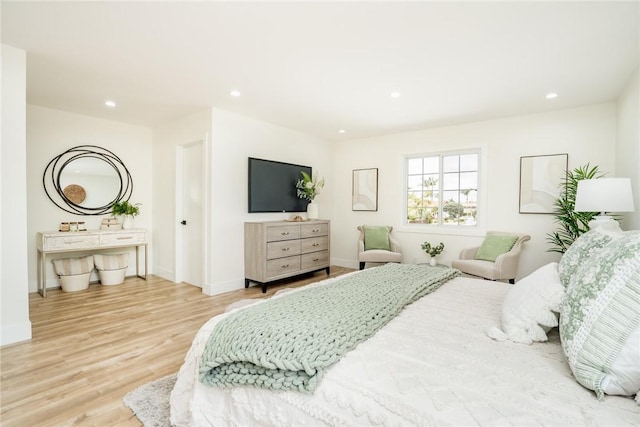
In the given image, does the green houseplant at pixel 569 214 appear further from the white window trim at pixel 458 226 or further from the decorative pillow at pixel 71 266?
the decorative pillow at pixel 71 266

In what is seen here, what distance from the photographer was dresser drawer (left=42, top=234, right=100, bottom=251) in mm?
3699

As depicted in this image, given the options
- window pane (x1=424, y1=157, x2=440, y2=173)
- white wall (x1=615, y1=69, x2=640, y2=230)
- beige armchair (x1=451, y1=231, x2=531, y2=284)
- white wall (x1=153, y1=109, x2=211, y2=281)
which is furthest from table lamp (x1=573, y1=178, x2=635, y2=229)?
white wall (x1=153, y1=109, x2=211, y2=281)

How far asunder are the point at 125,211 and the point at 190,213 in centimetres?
99

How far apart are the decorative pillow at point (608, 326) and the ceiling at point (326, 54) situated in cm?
172

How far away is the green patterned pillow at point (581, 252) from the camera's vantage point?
1354mm

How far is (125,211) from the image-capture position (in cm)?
450

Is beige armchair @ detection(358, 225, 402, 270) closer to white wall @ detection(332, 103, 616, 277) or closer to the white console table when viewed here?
white wall @ detection(332, 103, 616, 277)

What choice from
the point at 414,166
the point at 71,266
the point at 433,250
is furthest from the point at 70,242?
the point at 414,166

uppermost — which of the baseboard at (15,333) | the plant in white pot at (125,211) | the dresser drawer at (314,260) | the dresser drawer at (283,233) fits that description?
the plant in white pot at (125,211)

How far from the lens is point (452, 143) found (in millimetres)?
4656

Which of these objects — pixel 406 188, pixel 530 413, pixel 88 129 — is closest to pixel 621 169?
pixel 406 188

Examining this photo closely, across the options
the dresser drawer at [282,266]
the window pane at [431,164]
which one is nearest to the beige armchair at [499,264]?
the window pane at [431,164]

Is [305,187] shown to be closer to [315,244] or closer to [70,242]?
[315,244]

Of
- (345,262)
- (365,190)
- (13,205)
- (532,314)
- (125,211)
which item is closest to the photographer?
(532,314)
